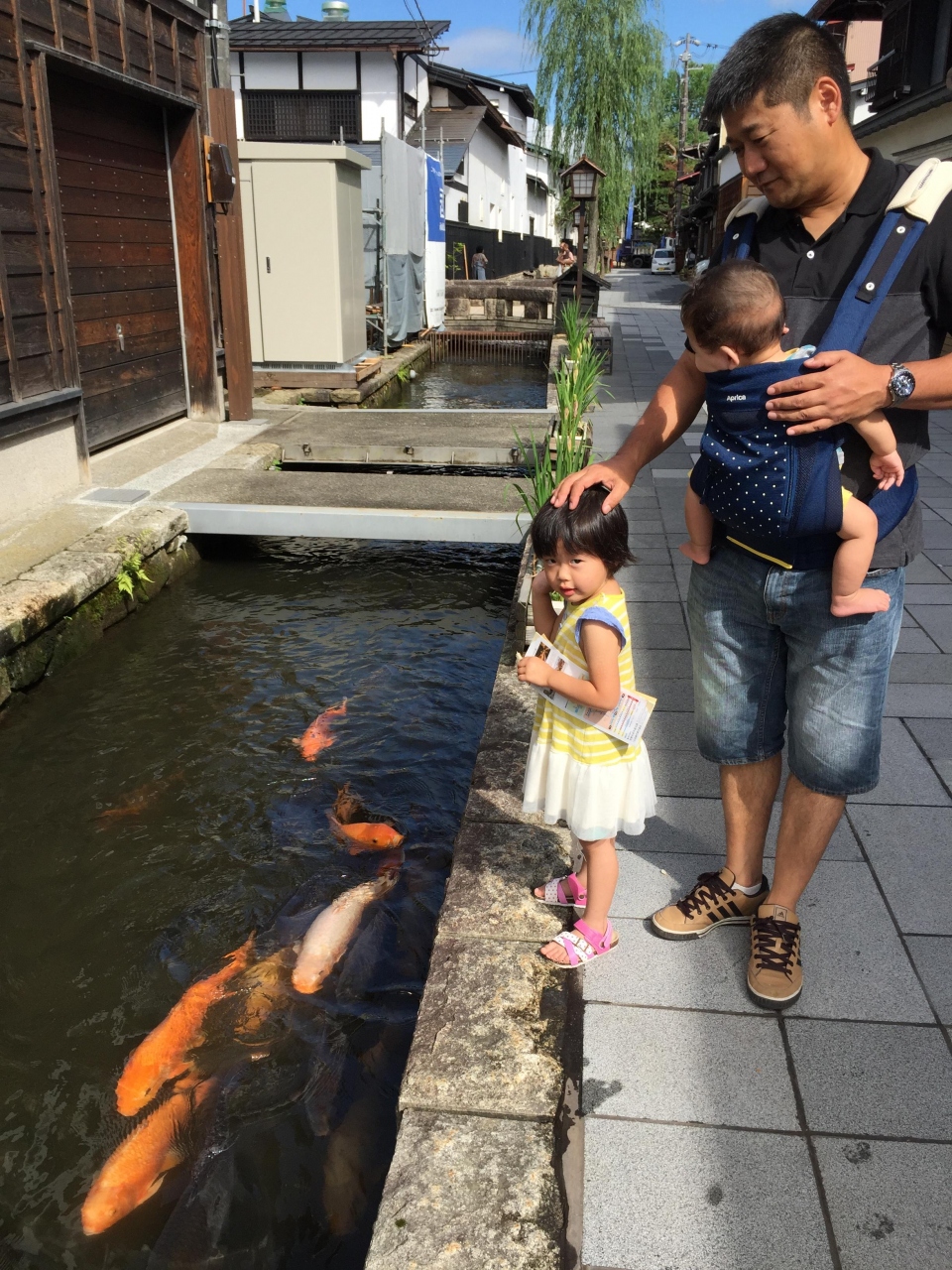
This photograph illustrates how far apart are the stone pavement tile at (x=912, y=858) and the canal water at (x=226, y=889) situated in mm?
1448

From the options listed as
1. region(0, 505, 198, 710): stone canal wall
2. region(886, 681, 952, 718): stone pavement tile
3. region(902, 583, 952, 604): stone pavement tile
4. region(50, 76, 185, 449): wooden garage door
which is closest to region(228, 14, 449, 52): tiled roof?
region(50, 76, 185, 449): wooden garage door

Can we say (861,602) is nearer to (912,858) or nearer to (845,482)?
(845,482)

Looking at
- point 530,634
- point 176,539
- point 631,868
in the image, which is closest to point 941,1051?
point 631,868

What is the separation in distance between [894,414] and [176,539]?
5.48 m

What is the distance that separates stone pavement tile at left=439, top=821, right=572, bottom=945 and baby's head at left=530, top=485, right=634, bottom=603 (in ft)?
3.05

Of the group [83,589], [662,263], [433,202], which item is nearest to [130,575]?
[83,589]

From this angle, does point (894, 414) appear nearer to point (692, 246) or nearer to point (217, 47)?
point (217, 47)

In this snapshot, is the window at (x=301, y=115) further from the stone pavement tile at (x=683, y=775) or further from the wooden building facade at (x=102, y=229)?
the stone pavement tile at (x=683, y=775)

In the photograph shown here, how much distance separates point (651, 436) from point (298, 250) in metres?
9.98

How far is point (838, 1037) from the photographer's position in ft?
7.56

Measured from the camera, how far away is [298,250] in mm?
11336

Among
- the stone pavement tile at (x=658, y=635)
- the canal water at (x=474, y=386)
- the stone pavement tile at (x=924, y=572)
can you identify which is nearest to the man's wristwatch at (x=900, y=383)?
the stone pavement tile at (x=658, y=635)

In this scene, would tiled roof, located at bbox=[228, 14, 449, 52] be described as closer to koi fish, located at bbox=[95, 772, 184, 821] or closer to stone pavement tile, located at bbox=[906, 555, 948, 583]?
stone pavement tile, located at bbox=[906, 555, 948, 583]

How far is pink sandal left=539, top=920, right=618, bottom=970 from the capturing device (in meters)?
2.56
